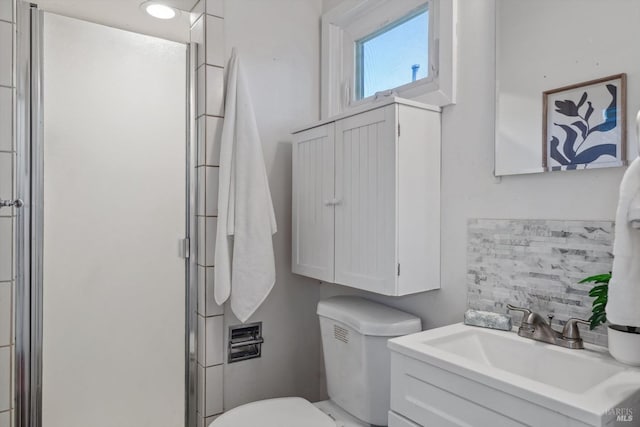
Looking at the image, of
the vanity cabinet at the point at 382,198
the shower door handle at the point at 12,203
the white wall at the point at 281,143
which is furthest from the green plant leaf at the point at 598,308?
the shower door handle at the point at 12,203

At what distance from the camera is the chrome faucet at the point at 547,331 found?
3.54 feet

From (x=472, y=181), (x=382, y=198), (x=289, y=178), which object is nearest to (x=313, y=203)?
(x=289, y=178)

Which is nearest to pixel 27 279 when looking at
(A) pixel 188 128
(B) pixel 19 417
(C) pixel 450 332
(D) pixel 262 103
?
(B) pixel 19 417

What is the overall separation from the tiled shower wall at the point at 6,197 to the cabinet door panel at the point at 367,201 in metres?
1.16

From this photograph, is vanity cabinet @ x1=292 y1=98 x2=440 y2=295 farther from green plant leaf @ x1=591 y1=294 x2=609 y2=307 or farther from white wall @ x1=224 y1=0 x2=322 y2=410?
green plant leaf @ x1=591 y1=294 x2=609 y2=307

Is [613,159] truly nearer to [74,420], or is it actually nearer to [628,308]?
[628,308]

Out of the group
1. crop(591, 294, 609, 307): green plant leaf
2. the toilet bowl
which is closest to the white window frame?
crop(591, 294, 609, 307): green plant leaf

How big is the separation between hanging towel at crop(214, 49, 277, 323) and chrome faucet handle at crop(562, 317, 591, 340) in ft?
3.47

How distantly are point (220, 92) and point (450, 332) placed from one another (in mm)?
1286

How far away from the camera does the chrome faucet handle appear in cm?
108

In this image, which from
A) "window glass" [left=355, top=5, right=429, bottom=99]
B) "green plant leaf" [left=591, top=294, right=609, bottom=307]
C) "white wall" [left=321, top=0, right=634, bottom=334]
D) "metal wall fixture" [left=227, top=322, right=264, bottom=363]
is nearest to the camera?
"green plant leaf" [left=591, top=294, right=609, bottom=307]

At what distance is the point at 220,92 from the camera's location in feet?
5.78

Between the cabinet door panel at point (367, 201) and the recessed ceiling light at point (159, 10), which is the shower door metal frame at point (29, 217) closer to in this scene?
the recessed ceiling light at point (159, 10)

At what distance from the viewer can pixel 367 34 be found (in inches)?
74.6
